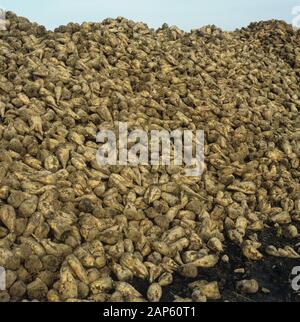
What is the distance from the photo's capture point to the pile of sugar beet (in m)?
3.54

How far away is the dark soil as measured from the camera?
11.8 ft

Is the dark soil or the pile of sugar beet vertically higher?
the pile of sugar beet

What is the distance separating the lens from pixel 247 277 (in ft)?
12.7

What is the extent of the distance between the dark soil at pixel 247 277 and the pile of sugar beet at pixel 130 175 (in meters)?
0.02

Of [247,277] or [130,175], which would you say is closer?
[247,277]

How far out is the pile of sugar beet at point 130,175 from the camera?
3.54 metres

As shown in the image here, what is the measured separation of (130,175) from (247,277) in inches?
57.8

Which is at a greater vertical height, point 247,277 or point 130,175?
point 130,175

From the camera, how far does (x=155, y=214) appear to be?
4.11 meters

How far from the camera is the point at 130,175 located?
4.38m

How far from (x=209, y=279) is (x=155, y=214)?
776mm

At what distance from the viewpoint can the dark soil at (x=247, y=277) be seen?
11.8 feet

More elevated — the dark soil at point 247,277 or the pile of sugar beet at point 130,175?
the pile of sugar beet at point 130,175

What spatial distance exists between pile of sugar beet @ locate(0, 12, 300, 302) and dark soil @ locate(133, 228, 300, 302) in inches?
0.9
